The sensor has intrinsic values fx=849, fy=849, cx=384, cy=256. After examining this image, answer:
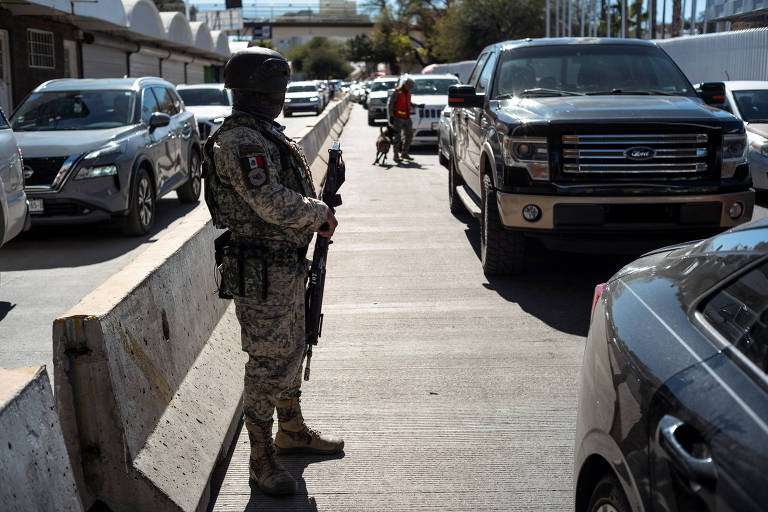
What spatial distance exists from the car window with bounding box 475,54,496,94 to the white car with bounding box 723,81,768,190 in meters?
3.95

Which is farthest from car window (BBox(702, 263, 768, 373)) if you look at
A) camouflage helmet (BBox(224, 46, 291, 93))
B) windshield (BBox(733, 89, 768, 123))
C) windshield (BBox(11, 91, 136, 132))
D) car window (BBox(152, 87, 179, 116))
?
windshield (BBox(733, 89, 768, 123))

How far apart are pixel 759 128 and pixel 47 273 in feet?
32.0

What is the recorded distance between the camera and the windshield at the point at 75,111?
35.8 feet

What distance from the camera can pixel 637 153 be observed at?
6.88m

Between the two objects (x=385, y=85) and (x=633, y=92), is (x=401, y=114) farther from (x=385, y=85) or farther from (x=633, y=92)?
(x=385, y=85)

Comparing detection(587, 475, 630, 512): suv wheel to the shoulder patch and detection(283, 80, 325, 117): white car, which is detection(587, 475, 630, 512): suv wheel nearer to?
the shoulder patch

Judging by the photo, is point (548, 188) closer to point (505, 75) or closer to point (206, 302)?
point (505, 75)

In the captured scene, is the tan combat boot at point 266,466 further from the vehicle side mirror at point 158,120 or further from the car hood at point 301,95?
the car hood at point 301,95

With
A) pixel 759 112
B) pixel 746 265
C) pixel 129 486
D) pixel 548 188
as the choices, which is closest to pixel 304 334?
pixel 129 486

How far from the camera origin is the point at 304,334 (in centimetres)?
400

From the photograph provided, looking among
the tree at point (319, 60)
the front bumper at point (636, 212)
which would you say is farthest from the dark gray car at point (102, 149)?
the tree at point (319, 60)

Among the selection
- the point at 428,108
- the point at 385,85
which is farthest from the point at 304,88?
the point at 428,108

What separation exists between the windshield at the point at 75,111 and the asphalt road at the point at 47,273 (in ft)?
4.38

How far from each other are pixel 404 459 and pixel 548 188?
11.1 feet
